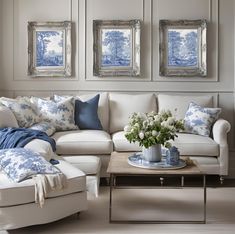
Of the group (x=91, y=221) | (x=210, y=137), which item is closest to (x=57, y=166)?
(x=91, y=221)

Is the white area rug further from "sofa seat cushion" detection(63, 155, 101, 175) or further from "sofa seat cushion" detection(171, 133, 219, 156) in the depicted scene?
"sofa seat cushion" detection(171, 133, 219, 156)

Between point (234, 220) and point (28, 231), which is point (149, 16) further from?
point (28, 231)

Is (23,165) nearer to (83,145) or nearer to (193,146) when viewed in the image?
(83,145)

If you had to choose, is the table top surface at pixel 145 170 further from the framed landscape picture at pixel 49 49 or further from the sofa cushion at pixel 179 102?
the framed landscape picture at pixel 49 49

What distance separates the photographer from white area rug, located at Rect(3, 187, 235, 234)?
306 centimetres

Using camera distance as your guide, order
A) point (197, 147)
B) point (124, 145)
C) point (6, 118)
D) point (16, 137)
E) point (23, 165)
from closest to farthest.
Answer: point (23, 165) < point (16, 137) < point (6, 118) < point (197, 147) < point (124, 145)

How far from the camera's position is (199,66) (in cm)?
530

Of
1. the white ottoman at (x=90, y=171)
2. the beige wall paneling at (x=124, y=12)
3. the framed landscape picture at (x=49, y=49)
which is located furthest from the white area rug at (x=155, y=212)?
the beige wall paneling at (x=124, y=12)

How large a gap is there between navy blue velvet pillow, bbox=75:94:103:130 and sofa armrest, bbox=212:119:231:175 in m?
1.45

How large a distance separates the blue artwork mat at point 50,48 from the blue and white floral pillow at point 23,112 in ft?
2.85

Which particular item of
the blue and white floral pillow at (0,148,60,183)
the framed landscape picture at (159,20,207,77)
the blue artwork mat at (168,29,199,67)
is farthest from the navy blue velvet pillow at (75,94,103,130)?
the blue and white floral pillow at (0,148,60,183)

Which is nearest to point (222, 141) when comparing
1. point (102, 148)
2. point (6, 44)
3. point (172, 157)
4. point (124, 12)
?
point (172, 157)

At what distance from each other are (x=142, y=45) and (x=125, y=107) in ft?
2.97

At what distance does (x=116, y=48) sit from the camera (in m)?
5.32
